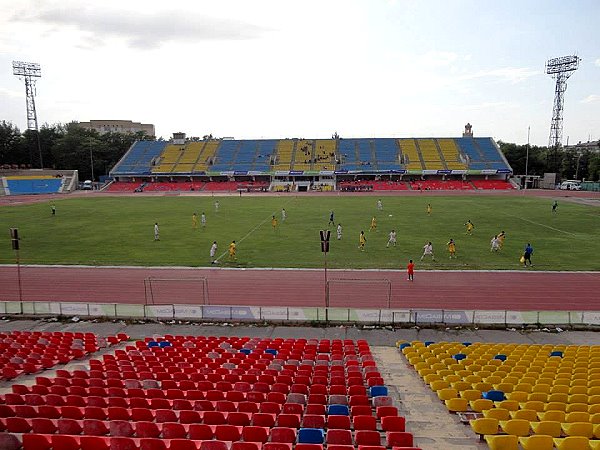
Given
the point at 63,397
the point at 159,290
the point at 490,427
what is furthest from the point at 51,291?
the point at 490,427

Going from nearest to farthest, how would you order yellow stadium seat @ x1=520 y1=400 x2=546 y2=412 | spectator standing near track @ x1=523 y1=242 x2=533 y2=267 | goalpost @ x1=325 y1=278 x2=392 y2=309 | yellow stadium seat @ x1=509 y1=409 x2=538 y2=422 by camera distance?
1. yellow stadium seat @ x1=509 y1=409 x2=538 y2=422
2. yellow stadium seat @ x1=520 y1=400 x2=546 y2=412
3. goalpost @ x1=325 y1=278 x2=392 y2=309
4. spectator standing near track @ x1=523 y1=242 x2=533 y2=267

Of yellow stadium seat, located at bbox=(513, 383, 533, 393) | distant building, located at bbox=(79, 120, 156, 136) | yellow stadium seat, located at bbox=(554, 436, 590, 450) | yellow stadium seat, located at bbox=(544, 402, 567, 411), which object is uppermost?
distant building, located at bbox=(79, 120, 156, 136)

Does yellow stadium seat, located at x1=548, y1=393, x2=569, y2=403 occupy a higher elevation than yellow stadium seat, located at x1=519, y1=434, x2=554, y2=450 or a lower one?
lower

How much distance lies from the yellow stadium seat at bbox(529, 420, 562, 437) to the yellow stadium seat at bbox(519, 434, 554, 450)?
0.64 meters

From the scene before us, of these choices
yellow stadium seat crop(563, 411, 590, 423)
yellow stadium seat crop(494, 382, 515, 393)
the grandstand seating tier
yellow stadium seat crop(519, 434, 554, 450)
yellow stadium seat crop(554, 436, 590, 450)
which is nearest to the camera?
yellow stadium seat crop(554, 436, 590, 450)

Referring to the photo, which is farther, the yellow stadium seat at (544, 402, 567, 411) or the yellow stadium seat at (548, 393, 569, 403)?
the yellow stadium seat at (548, 393, 569, 403)

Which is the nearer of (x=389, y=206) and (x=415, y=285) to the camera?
(x=415, y=285)

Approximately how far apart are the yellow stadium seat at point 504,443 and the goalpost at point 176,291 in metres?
14.6

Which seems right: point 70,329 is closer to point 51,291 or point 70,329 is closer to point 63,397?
point 51,291

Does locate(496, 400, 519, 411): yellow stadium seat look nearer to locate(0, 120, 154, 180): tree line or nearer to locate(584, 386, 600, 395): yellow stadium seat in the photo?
locate(584, 386, 600, 395): yellow stadium seat

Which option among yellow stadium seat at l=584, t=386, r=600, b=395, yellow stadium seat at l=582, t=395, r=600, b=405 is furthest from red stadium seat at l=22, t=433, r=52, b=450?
yellow stadium seat at l=584, t=386, r=600, b=395

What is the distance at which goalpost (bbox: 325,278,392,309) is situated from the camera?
63.5ft

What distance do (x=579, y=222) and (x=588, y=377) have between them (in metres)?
36.1

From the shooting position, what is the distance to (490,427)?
7.29 metres
